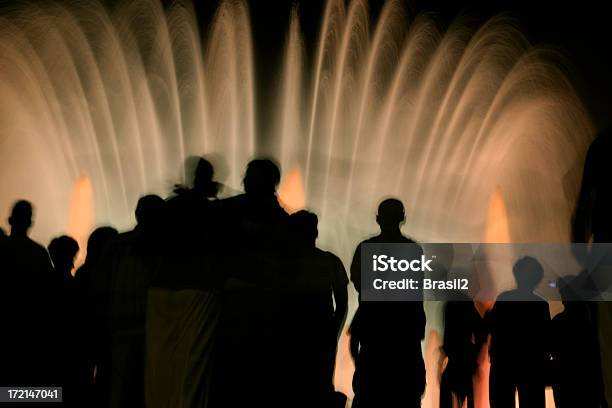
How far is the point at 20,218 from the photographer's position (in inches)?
217

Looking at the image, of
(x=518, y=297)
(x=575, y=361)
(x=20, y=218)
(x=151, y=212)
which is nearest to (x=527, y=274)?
(x=518, y=297)

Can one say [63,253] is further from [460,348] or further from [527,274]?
[527,274]

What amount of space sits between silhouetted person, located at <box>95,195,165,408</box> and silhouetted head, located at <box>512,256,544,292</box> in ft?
8.98

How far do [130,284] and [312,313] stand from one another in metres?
1.24

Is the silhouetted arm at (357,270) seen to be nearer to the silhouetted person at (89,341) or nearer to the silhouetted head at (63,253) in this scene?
the silhouetted person at (89,341)

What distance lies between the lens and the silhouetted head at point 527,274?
5.58m

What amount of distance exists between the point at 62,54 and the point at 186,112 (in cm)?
167

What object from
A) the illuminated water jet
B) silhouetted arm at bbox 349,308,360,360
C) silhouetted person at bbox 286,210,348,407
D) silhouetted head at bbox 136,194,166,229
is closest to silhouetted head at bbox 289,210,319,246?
silhouetted person at bbox 286,210,348,407

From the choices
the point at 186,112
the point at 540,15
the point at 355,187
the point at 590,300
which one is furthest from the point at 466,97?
the point at 590,300

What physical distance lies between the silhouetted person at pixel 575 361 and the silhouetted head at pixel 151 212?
10.2ft

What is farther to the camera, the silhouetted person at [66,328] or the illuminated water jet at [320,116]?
the illuminated water jet at [320,116]

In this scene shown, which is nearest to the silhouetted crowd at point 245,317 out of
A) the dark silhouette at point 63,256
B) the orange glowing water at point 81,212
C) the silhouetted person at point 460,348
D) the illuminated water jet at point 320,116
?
the dark silhouette at point 63,256

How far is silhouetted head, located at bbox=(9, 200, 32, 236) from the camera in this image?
18.1ft

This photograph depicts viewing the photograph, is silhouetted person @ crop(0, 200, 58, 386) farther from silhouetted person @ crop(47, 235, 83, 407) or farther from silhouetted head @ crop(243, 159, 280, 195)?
silhouetted head @ crop(243, 159, 280, 195)
